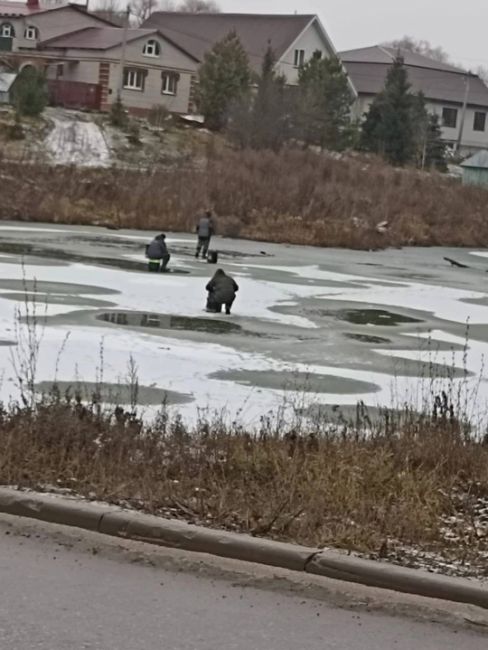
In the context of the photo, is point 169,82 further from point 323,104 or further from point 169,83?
point 323,104

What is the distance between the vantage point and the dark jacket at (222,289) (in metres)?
21.6

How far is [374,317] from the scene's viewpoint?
76.8 feet

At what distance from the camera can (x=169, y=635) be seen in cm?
534

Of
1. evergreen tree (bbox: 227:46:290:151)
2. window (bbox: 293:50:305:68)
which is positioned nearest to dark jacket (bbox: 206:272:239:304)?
evergreen tree (bbox: 227:46:290:151)

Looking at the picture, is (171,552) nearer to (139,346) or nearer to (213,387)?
(213,387)

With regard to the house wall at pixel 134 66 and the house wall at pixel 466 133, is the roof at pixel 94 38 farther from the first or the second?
the house wall at pixel 466 133

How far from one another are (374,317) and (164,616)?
18.1 metres

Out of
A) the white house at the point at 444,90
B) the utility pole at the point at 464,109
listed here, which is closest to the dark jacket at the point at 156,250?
the utility pole at the point at 464,109

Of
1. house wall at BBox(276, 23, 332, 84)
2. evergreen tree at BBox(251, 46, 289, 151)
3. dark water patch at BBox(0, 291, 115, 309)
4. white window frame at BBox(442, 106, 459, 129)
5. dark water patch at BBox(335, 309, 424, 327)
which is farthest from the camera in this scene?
white window frame at BBox(442, 106, 459, 129)

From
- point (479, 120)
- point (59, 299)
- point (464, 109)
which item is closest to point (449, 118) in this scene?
point (479, 120)

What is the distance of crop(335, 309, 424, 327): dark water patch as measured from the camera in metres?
22.5

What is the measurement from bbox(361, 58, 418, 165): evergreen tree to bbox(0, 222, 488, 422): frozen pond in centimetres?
4143

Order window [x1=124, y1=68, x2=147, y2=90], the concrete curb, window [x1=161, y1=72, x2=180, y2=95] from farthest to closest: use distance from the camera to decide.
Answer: window [x1=161, y1=72, x2=180, y2=95] → window [x1=124, y1=68, x2=147, y2=90] → the concrete curb

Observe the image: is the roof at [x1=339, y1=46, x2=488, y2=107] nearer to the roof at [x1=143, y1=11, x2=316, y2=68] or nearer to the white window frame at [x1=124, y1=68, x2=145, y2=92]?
the roof at [x1=143, y1=11, x2=316, y2=68]
